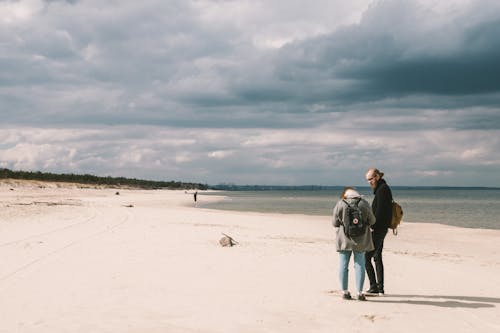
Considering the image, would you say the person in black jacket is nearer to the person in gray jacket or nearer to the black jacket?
the black jacket

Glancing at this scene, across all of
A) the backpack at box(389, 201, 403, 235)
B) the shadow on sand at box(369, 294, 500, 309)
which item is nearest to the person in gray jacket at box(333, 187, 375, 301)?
the shadow on sand at box(369, 294, 500, 309)

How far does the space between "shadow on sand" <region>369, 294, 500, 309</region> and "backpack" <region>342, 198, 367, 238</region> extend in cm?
145

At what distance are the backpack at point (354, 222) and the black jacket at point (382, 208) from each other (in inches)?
34.5

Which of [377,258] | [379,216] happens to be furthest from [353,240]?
[377,258]

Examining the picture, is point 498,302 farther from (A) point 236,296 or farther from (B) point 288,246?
(B) point 288,246

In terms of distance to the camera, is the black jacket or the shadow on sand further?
the black jacket

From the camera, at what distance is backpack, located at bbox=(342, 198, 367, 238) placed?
27.5ft

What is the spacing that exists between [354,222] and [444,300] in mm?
2493

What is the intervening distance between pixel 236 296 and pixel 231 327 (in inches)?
75.7

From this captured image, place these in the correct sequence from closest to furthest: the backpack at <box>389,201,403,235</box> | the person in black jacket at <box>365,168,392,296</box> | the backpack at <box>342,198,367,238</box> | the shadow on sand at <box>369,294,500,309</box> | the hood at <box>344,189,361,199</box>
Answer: the backpack at <box>342,198,367,238</box>, the hood at <box>344,189,361,199</box>, the shadow on sand at <box>369,294,500,309</box>, the person in black jacket at <box>365,168,392,296</box>, the backpack at <box>389,201,403,235</box>

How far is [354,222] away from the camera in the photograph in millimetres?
8383

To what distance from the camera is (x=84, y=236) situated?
57.0ft

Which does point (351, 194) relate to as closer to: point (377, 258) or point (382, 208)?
point (382, 208)

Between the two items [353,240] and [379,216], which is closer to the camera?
[353,240]
